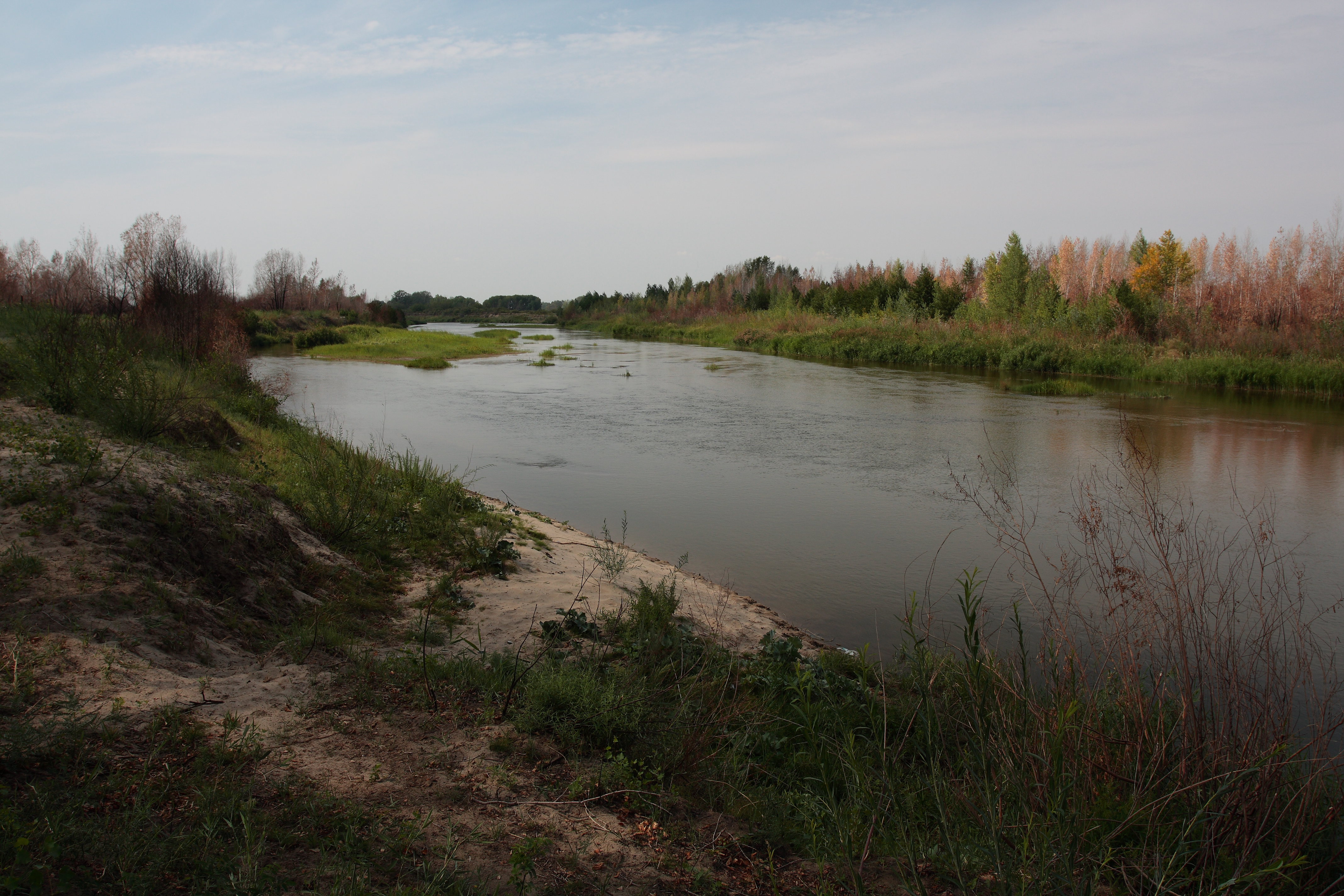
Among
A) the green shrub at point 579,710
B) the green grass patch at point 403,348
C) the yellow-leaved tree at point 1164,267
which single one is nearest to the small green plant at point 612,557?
the green shrub at point 579,710

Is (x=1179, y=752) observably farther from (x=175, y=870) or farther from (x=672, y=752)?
(x=175, y=870)

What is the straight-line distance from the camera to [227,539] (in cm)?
504

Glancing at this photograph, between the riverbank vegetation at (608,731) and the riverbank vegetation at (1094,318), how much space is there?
71.0 feet

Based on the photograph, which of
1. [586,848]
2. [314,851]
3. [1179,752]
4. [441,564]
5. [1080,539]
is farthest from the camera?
[1080,539]

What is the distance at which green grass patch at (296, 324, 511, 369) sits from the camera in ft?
108

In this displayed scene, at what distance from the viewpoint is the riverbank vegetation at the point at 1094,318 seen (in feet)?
76.0

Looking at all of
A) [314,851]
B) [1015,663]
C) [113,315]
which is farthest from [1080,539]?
[113,315]

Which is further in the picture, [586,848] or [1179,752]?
[1179,752]

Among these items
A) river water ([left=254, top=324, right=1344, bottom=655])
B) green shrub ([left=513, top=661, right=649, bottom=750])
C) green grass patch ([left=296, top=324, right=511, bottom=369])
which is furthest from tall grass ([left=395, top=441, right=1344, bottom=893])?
green grass patch ([left=296, top=324, right=511, bottom=369])

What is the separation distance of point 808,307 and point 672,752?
50709 mm

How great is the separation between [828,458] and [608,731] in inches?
375

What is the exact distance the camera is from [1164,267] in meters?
47.5

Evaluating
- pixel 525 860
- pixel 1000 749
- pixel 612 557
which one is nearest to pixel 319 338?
pixel 612 557

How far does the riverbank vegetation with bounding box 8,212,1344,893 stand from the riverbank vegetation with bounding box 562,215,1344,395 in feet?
71.0
